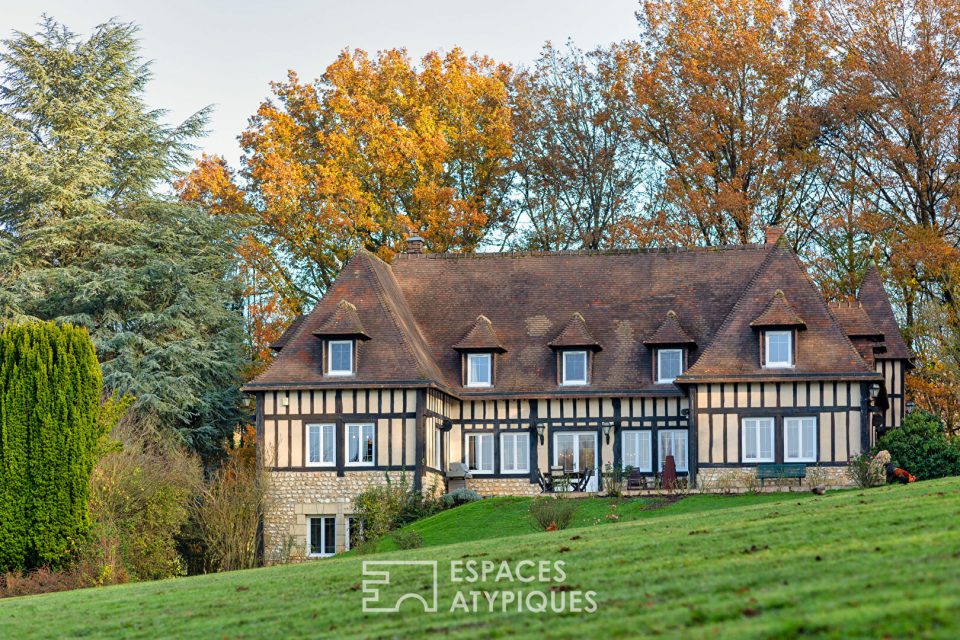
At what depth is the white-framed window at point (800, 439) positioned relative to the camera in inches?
1213

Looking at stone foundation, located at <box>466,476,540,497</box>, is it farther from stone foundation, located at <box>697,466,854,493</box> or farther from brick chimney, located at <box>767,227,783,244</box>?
brick chimney, located at <box>767,227,783,244</box>

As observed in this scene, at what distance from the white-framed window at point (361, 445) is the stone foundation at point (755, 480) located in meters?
7.56

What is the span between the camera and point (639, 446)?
32.9 meters

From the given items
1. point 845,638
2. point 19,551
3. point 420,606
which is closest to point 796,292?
point 19,551

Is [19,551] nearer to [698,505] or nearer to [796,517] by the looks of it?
[698,505]

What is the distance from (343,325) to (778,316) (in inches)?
399

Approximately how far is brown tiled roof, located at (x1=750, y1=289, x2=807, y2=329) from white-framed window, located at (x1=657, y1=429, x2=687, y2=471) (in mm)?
3310

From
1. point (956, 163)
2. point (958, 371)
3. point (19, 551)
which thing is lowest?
point (19, 551)

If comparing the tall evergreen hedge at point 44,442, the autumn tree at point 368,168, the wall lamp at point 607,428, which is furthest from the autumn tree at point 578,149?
the tall evergreen hedge at point 44,442

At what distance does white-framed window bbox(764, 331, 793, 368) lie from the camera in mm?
31266

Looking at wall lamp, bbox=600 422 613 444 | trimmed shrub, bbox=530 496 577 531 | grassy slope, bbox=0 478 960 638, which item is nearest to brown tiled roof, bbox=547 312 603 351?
wall lamp, bbox=600 422 613 444

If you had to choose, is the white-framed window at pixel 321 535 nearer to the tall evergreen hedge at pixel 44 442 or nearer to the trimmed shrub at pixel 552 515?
the tall evergreen hedge at pixel 44 442

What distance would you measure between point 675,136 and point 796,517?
2421 cm

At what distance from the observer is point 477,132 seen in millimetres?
41719
